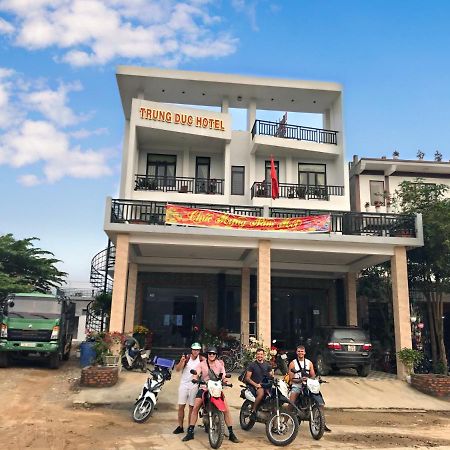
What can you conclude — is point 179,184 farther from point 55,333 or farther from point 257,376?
point 257,376

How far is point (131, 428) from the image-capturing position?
8.50 metres

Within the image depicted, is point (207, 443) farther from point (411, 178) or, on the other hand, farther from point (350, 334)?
point (411, 178)

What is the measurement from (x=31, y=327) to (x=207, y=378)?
29.6 ft

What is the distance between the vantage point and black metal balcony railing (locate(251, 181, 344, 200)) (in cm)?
1998

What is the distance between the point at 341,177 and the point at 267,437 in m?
15.2

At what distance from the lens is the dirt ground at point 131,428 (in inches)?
293

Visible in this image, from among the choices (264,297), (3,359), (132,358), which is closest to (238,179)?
(264,297)

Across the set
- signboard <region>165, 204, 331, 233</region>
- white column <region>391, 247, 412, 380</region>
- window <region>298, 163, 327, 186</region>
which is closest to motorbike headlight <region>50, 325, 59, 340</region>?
signboard <region>165, 204, 331, 233</region>

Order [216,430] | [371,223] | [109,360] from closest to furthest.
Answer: [216,430] → [109,360] → [371,223]

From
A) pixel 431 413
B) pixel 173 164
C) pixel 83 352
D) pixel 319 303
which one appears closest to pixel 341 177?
pixel 319 303

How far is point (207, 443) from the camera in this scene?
7457 millimetres

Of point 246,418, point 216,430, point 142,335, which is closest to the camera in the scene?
point 216,430

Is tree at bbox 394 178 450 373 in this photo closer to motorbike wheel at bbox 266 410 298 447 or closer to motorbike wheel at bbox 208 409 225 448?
motorbike wheel at bbox 266 410 298 447

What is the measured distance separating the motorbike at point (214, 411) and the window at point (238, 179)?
14.0 metres
